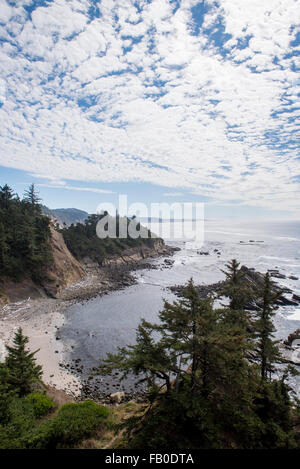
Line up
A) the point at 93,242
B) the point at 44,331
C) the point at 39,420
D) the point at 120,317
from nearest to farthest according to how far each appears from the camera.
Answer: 1. the point at 39,420
2. the point at 44,331
3. the point at 120,317
4. the point at 93,242

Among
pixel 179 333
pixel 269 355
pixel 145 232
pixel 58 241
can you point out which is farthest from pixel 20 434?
pixel 145 232

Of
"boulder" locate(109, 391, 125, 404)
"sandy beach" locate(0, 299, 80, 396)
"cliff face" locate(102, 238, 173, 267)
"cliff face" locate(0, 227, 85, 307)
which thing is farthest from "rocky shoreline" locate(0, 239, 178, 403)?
"cliff face" locate(102, 238, 173, 267)

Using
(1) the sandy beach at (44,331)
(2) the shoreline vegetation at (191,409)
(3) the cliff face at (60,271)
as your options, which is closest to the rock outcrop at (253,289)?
(1) the sandy beach at (44,331)

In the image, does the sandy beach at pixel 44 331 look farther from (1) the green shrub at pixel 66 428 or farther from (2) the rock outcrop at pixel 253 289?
(2) the rock outcrop at pixel 253 289

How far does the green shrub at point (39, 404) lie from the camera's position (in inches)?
540

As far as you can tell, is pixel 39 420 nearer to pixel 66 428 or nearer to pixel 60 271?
pixel 66 428

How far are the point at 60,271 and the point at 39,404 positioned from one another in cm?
3612

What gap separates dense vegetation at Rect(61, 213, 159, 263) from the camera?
65438 millimetres

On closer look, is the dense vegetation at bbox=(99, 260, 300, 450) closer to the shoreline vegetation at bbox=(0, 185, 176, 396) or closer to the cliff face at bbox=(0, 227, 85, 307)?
the shoreline vegetation at bbox=(0, 185, 176, 396)

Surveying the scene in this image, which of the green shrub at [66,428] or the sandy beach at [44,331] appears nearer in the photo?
the green shrub at [66,428]

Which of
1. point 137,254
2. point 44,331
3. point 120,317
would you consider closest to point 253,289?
point 120,317

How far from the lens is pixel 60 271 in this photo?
4791 cm

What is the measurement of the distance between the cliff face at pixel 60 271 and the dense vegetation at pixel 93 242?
9.08 meters

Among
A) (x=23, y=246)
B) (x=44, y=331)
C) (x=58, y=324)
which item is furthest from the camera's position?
(x=23, y=246)
